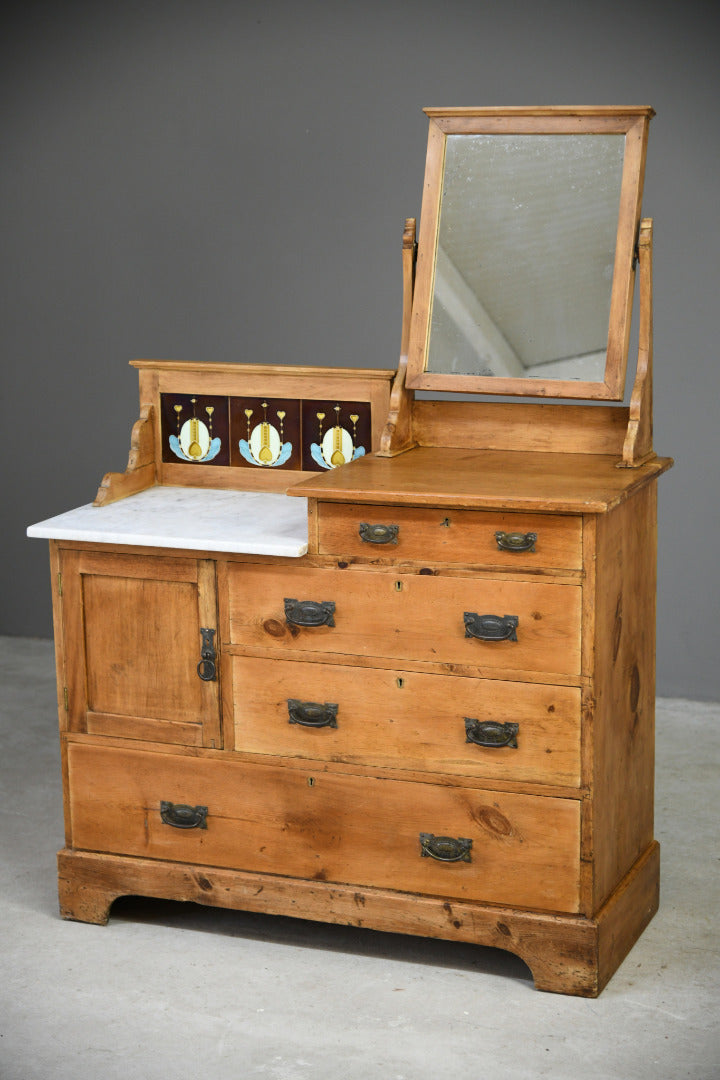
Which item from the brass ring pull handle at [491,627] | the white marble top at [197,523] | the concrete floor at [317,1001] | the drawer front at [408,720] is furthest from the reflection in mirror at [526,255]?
the concrete floor at [317,1001]

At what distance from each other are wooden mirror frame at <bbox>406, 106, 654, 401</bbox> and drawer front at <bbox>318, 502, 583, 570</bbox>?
0.51 meters

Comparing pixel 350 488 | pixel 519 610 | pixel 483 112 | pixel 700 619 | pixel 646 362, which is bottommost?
pixel 700 619

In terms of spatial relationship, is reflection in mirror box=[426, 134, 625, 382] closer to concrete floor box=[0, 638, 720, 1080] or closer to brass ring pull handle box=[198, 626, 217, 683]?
brass ring pull handle box=[198, 626, 217, 683]

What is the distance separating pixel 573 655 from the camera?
3.18 metres

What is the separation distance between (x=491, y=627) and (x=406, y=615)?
201 mm

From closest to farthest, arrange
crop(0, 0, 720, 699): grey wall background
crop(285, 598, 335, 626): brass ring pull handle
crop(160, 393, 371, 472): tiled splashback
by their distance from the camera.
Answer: crop(285, 598, 335, 626): brass ring pull handle → crop(160, 393, 371, 472): tiled splashback → crop(0, 0, 720, 699): grey wall background

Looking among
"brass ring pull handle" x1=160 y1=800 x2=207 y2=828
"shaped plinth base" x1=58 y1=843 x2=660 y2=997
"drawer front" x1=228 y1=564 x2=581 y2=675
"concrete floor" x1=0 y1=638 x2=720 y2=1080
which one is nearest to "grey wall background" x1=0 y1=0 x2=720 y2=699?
"concrete floor" x1=0 y1=638 x2=720 y2=1080

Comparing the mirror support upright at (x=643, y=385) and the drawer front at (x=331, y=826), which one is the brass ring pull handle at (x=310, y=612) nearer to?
the drawer front at (x=331, y=826)

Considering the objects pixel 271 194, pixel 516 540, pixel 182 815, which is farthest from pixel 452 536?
pixel 271 194

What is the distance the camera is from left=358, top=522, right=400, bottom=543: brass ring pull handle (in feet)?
10.8

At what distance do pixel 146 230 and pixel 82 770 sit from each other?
2667 millimetres

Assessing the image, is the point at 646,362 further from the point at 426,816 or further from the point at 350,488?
the point at 426,816

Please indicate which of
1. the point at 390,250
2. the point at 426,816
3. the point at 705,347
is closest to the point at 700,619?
the point at 705,347

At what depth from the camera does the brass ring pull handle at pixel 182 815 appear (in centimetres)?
357
